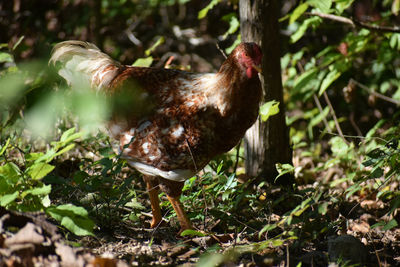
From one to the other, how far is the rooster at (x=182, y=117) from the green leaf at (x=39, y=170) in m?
0.53

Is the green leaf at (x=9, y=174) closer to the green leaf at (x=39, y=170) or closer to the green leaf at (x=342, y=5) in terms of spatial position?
the green leaf at (x=39, y=170)

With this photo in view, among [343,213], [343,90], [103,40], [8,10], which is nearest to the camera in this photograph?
[343,213]

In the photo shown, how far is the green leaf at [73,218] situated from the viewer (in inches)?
86.4

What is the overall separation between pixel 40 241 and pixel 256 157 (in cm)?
211

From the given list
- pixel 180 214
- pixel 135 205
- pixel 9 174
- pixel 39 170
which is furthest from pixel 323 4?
pixel 9 174

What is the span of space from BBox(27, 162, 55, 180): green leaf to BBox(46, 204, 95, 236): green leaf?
0.23 meters

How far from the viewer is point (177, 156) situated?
2.88m

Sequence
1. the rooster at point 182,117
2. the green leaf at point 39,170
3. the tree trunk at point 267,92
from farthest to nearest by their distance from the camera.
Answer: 1. the tree trunk at point 267,92
2. the rooster at point 182,117
3. the green leaf at point 39,170

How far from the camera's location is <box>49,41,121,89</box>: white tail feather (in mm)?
3479

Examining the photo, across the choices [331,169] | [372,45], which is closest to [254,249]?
[331,169]

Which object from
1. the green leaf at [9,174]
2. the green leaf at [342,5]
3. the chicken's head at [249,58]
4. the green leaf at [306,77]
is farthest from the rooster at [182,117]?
the green leaf at [306,77]

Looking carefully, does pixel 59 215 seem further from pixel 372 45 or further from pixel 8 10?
pixel 8 10

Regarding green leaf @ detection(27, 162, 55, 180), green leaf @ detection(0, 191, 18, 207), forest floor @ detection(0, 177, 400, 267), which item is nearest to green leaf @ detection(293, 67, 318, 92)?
forest floor @ detection(0, 177, 400, 267)

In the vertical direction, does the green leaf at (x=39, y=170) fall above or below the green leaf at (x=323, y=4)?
below
